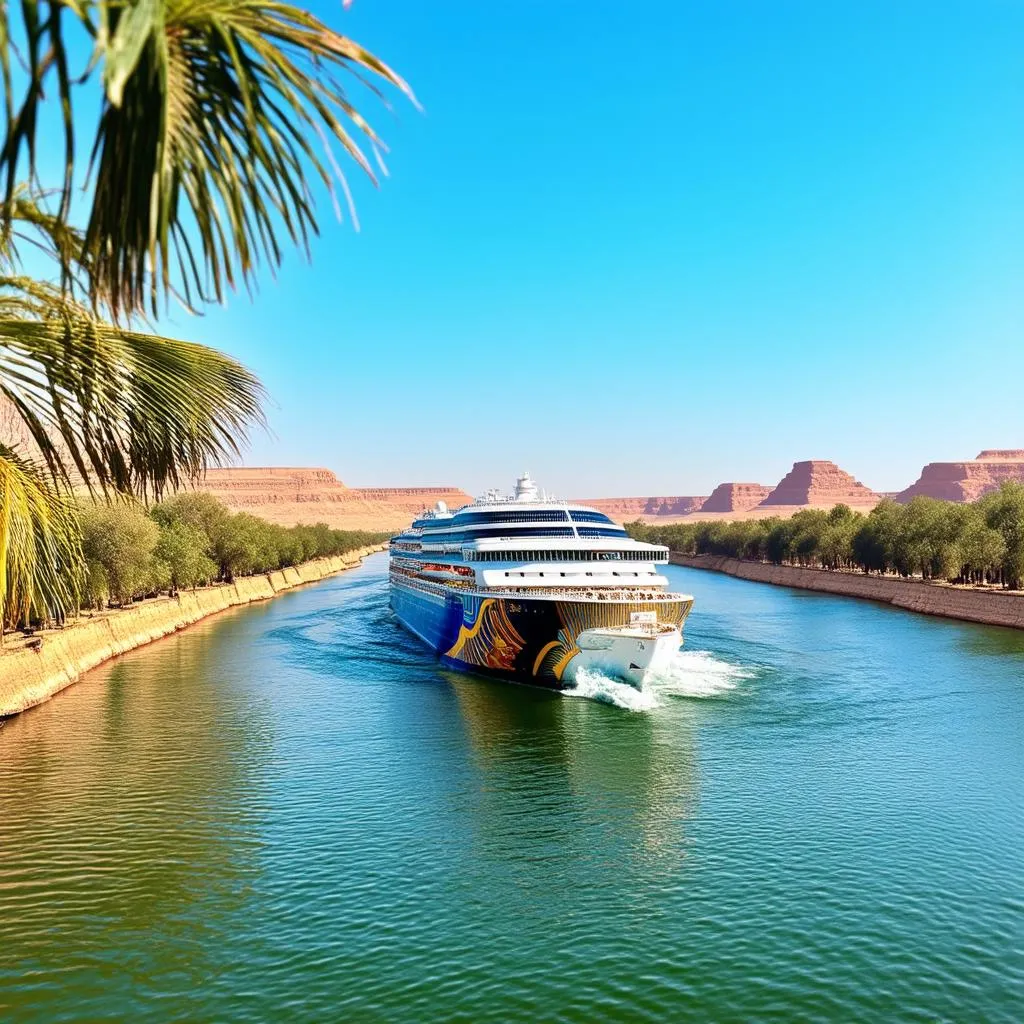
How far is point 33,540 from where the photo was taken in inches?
288

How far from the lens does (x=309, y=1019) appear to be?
14.3m

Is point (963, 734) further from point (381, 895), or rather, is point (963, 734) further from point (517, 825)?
point (381, 895)

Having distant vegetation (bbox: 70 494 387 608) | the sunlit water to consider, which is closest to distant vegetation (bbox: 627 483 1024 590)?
the sunlit water

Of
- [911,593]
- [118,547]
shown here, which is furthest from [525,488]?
[911,593]

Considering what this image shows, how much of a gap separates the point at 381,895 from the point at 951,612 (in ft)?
225

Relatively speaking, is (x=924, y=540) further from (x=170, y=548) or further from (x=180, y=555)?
(x=170, y=548)

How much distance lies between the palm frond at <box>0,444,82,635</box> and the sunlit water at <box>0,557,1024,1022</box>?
10.0 meters

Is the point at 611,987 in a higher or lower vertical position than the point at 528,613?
lower

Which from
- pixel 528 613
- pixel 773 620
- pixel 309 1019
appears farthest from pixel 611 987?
pixel 773 620

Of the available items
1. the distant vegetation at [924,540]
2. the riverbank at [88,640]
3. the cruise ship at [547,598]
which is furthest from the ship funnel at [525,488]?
the distant vegetation at [924,540]

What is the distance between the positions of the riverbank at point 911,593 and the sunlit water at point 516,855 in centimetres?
2843

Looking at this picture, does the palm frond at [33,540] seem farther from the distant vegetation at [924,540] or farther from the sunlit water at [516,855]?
the distant vegetation at [924,540]

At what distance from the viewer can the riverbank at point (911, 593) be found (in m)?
66.6

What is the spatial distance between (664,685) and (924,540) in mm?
54329
